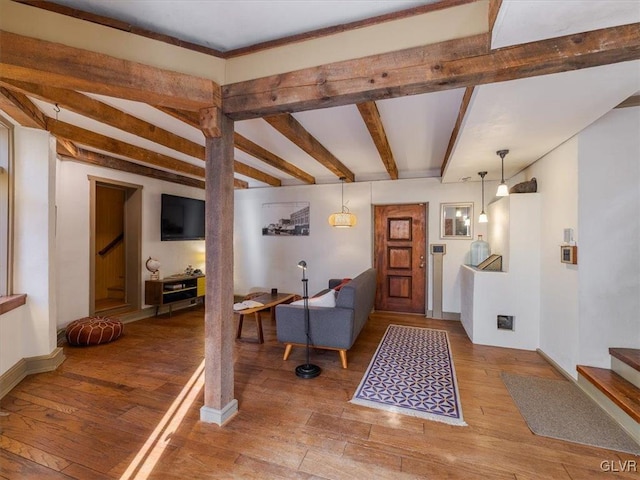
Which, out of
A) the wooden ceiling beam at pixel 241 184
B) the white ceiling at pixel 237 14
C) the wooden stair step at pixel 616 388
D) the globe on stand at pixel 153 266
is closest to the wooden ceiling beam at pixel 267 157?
the white ceiling at pixel 237 14

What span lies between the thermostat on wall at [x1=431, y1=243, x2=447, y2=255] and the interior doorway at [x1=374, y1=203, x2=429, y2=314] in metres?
0.18

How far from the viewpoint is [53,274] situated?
3.05m

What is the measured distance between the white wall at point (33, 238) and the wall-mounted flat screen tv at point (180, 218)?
93.0 inches

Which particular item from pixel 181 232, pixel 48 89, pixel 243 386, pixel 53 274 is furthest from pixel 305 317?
pixel 181 232

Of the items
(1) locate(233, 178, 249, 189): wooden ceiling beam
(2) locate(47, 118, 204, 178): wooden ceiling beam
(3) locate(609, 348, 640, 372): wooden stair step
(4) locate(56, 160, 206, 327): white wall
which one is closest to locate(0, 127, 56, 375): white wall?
(2) locate(47, 118, 204, 178): wooden ceiling beam

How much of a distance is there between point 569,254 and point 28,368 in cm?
537

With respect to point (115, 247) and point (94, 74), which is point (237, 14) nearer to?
point (94, 74)

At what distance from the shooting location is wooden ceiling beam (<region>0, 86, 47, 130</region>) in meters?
2.29

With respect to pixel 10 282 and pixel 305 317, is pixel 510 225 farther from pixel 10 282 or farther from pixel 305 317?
pixel 10 282

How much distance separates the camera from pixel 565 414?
2238mm

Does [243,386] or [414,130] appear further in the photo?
[414,130]

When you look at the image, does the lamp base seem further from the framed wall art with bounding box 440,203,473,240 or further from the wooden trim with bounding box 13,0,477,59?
the framed wall art with bounding box 440,203,473,240

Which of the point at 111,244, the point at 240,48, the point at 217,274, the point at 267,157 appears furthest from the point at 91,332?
the point at 240,48

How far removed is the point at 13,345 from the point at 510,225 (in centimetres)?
544
